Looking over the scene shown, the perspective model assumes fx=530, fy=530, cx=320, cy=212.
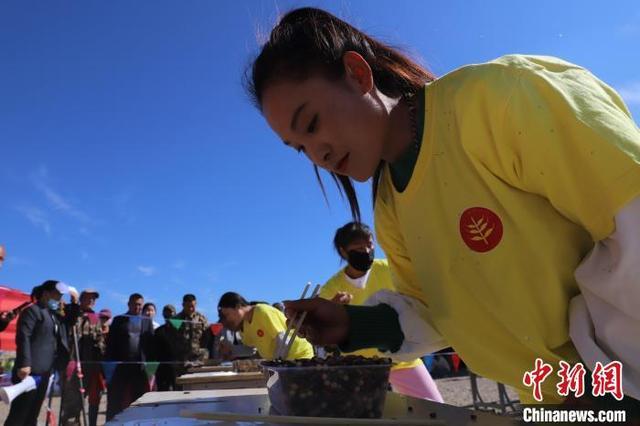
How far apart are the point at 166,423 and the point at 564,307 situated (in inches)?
24.5

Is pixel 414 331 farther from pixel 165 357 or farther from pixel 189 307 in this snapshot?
pixel 189 307

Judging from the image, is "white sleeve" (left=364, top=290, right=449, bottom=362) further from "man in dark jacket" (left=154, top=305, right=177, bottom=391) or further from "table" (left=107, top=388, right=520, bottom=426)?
"man in dark jacket" (left=154, top=305, right=177, bottom=391)

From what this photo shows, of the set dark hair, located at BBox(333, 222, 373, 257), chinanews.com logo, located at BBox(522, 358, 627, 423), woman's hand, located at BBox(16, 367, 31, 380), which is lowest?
chinanews.com logo, located at BBox(522, 358, 627, 423)

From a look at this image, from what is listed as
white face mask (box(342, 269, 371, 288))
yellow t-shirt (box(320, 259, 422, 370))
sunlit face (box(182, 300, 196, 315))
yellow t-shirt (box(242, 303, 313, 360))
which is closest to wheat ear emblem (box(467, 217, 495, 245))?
yellow t-shirt (box(320, 259, 422, 370))

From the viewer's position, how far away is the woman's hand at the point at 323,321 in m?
1.09

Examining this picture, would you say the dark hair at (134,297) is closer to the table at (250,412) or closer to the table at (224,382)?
the table at (224,382)

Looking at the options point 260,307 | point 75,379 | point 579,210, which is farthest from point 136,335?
point 579,210

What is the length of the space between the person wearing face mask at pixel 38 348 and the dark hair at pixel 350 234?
11.4 feet

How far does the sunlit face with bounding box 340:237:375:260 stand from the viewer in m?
3.22

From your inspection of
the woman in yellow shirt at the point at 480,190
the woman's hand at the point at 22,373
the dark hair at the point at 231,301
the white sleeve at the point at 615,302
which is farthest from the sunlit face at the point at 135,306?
the white sleeve at the point at 615,302

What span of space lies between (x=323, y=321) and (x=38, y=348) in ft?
16.4

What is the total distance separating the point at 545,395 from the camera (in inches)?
33.3

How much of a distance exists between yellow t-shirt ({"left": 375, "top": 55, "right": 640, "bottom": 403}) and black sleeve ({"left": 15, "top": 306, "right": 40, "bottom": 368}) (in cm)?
504

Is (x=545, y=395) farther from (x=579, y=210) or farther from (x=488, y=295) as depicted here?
(x=579, y=210)
